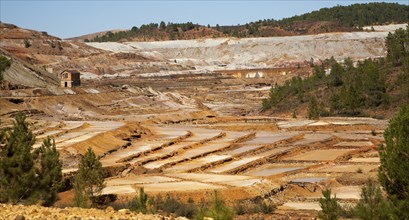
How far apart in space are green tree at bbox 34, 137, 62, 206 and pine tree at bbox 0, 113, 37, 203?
0.34 m

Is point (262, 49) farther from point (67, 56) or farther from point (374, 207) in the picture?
point (374, 207)

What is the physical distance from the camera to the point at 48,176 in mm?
20609

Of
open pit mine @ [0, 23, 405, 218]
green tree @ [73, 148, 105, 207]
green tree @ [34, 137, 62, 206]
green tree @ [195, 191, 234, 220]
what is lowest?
open pit mine @ [0, 23, 405, 218]

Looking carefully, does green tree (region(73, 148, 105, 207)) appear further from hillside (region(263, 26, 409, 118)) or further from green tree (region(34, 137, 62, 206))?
hillside (region(263, 26, 409, 118))

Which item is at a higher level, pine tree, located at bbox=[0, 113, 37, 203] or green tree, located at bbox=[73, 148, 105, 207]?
pine tree, located at bbox=[0, 113, 37, 203]

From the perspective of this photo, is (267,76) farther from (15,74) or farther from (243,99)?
(15,74)

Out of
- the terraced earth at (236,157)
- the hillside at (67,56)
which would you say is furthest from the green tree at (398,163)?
the hillside at (67,56)

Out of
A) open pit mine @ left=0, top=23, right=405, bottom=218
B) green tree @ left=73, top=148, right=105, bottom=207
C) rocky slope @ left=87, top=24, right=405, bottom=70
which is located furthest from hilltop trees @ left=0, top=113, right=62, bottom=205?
rocky slope @ left=87, top=24, right=405, bottom=70

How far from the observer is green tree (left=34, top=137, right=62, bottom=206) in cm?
2030

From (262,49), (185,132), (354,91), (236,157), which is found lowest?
(185,132)

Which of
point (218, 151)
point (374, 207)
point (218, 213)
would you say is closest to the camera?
point (218, 213)

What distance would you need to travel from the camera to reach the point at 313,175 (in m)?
32.3

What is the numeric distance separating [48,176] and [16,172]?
1.07m

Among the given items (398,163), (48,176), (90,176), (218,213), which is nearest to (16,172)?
(48,176)
